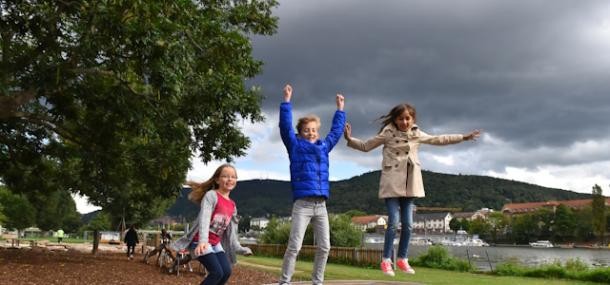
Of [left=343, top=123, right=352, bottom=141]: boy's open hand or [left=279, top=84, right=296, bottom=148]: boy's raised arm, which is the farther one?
[left=343, top=123, right=352, bottom=141]: boy's open hand

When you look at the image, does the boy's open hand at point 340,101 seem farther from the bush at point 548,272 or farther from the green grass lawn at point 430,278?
the bush at point 548,272

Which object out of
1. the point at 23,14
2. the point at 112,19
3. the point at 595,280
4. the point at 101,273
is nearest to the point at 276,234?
the point at 595,280

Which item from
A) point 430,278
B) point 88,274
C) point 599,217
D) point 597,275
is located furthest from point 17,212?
point 599,217

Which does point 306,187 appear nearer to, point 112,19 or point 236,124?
point 112,19

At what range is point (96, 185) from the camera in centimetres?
2144

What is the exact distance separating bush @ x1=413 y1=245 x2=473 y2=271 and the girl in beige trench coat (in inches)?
935

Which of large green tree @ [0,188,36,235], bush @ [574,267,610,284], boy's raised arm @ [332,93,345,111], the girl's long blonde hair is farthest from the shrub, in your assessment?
large green tree @ [0,188,36,235]

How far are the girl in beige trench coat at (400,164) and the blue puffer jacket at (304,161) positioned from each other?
101cm

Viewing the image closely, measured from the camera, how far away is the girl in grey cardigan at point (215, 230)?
683 cm

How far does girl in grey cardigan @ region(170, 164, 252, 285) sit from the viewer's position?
6828 mm

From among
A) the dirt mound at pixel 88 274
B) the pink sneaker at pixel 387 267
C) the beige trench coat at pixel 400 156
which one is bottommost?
the dirt mound at pixel 88 274

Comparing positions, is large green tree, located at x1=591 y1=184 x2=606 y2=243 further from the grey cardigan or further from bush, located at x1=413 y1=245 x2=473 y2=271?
the grey cardigan

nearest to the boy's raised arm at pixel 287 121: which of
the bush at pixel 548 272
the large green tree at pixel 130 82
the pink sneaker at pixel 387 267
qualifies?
the pink sneaker at pixel 387 267

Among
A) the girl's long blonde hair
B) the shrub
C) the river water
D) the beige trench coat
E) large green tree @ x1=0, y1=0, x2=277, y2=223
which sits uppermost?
large green tree @ x1=0, y1=0, x2=277, y2=223
